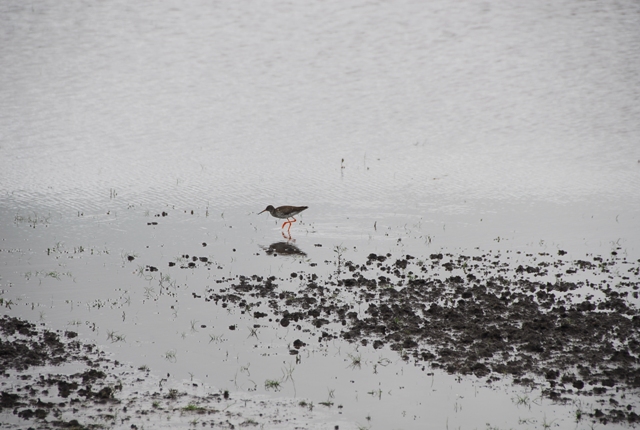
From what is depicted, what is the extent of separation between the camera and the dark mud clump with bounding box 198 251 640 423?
1209cm

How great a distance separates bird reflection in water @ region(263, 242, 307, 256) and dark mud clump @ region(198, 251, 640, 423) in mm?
2027

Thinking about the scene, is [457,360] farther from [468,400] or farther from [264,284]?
[264,284]

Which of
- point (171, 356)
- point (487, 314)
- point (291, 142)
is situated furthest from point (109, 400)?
point (291, 142)

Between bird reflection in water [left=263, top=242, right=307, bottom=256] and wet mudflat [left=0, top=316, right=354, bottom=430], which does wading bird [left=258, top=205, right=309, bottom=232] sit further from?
wet mudflat [left=0, top=316, right=354, bottom=430]

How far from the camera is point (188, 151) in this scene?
33.2 meters

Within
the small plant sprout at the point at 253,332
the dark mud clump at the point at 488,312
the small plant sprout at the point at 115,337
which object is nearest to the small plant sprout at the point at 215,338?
the small plant sprout at the point at 253,332

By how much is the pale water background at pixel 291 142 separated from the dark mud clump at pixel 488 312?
1.05 m

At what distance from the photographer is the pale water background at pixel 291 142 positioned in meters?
17.8

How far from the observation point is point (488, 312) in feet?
47.1

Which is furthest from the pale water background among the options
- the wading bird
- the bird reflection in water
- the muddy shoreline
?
the muddy shoreline

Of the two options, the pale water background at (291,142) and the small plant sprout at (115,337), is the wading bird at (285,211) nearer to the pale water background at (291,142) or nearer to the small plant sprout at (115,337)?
A: the pale water background at (291,142)

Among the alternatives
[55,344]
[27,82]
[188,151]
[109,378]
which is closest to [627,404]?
[109,378]

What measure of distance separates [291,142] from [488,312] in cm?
2163

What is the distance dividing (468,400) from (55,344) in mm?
6715
